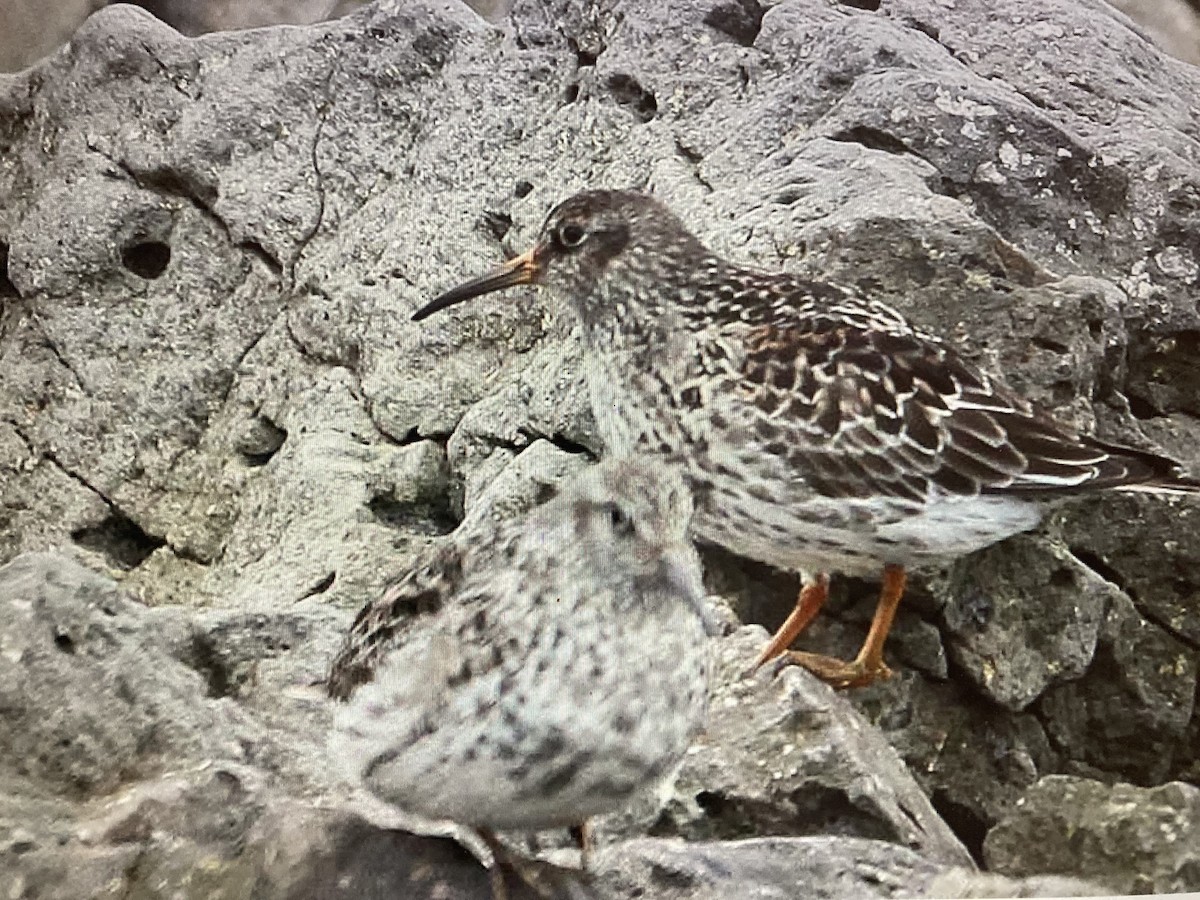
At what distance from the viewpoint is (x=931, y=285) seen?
1492 mm

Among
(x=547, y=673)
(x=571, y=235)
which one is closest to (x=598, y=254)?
(x=571, y=235)

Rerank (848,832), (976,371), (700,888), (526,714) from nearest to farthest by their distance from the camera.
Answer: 1. (526,714)
2. (700,888)
3. (848,832)
4. (976,371)

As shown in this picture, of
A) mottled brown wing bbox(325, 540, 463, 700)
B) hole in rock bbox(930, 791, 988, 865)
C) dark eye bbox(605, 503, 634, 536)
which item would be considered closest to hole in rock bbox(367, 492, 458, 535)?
mottled brown wing bbox(325, 540, 463, 700)

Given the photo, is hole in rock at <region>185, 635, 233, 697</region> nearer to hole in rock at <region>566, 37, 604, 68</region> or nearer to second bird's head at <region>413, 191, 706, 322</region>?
second bird's head at <region>413, 191, 706, 322</region>

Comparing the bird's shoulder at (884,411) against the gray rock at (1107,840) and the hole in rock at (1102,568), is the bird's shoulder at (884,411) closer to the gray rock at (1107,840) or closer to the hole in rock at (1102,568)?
the hole in rock at (1102,568)

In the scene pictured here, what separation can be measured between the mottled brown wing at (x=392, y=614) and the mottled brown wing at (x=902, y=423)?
37 centimetres

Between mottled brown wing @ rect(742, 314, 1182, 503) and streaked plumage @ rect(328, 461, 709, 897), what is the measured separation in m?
0.29

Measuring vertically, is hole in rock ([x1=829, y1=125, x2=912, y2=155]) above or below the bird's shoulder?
above

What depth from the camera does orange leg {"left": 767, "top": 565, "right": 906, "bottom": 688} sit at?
1422mm

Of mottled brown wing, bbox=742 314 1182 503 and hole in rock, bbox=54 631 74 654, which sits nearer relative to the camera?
hole in rock, bbox=54 631 74 654

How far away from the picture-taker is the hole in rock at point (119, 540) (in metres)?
1.37

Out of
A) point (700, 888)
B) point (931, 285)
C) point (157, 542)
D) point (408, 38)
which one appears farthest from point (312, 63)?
point (700, 888)

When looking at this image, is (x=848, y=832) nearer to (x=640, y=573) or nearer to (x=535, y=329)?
(x=640, y=573)

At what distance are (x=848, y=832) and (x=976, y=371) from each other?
0.44 metres
